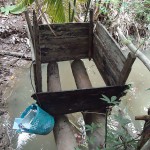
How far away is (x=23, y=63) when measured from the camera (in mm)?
4379

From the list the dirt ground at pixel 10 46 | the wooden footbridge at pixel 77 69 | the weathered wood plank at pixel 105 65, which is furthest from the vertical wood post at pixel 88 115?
the dirt ground at pixel 10 46

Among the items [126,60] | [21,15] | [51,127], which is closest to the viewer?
[126,60]

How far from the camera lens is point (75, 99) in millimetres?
2299

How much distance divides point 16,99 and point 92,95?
1604 millimetres

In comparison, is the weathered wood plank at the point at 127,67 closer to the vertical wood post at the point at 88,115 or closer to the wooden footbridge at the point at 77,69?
the wooden footbridge at the point at 77,69

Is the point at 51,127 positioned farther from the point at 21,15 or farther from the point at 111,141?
the point at 21,15

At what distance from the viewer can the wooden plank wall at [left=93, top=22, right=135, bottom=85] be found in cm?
228

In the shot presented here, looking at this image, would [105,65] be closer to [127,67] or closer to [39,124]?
[127,67]

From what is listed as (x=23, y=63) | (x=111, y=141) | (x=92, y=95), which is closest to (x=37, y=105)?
(x=92, y=95)

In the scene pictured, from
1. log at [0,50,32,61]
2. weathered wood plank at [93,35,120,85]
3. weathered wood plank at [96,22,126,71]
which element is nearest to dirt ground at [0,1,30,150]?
log at [0,50,32,61]

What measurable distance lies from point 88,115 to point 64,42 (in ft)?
3.62

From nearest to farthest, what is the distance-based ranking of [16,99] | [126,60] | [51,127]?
[126,60]
[51,127]
[16,99]

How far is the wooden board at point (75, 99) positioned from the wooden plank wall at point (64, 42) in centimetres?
100

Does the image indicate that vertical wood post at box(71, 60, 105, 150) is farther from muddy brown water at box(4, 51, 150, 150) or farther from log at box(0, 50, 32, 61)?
log at box(0, 50, 32, 61)
